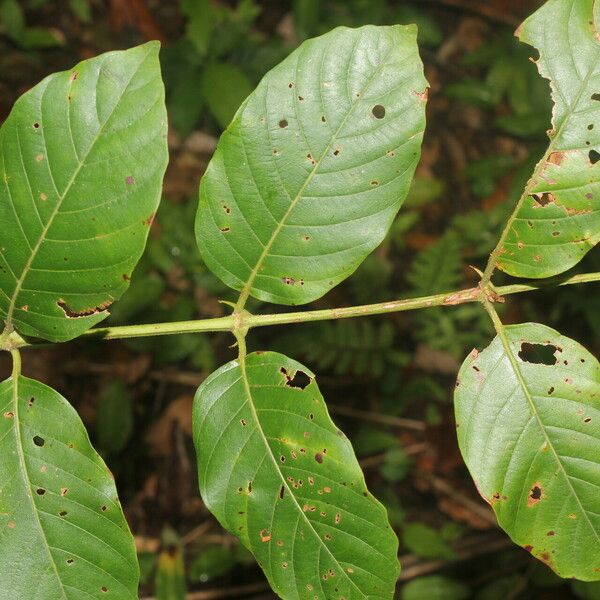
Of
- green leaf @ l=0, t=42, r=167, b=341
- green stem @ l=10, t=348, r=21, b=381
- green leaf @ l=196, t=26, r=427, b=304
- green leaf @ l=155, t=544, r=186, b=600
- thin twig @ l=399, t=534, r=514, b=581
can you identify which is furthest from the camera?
thin twig @ l=399, t=534, r=514, b=581

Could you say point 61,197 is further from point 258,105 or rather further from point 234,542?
point 234,542

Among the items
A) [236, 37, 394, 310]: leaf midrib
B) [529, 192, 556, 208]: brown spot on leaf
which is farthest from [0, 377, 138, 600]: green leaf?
[529, 192, 556, 208]: brown spot on leaf

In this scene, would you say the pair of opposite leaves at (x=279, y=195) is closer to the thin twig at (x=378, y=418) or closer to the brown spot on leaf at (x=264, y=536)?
the brown spot on leaf at (x=264, y=536)

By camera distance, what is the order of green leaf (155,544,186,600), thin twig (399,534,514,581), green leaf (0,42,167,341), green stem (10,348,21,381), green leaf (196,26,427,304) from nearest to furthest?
1. green leaf (0,42,167,341)
2. green leaf (196,26,427,304)
3. green stem (10,348,21,381)
4. green leaf (155,544,186,600)
5. thin twig (399,534,514,581)

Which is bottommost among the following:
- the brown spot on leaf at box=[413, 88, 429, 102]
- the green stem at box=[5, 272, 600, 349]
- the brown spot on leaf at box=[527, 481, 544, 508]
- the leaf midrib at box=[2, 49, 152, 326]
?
the brown spot on leaf at box=[527, 481, 544, 508]

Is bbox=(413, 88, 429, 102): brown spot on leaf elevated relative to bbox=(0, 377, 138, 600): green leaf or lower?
elevated

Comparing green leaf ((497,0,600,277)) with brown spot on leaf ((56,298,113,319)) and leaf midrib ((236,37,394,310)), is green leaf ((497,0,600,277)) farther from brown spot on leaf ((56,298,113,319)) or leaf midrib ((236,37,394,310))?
brown spot on leaf ((56,298,113,319))

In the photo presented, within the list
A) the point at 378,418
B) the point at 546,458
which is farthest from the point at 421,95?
the point at 378,418
